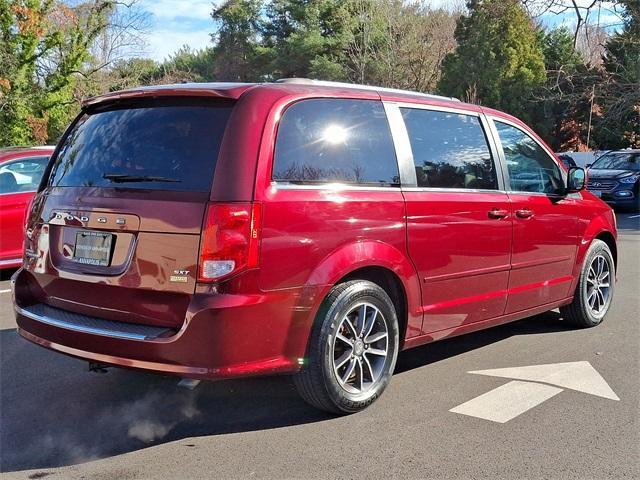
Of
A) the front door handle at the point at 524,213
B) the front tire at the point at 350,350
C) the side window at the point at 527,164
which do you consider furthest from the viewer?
the side window at the point at 527,164

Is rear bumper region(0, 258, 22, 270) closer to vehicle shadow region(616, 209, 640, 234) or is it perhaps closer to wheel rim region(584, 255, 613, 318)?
wheel rim region(584, 255, 613, 318)

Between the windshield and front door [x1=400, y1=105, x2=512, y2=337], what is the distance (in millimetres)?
15854

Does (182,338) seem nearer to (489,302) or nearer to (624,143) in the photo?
(489,302)

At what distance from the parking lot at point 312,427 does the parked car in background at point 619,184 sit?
550 inches

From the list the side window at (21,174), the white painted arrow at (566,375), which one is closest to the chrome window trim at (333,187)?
the white painted arrow at (566,375)

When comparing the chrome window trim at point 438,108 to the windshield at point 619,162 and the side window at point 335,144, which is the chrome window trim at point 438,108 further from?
the windshield at point 619,162

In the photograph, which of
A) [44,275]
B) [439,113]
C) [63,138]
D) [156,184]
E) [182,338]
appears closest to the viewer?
[182,338]

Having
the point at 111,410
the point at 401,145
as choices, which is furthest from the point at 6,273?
the point at 401,145

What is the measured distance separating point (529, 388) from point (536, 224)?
1.34m

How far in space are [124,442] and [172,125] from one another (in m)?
1.73

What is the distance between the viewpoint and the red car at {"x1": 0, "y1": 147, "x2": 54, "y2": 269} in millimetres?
7863

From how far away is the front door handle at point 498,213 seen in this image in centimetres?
462

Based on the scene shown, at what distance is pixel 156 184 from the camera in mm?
3467

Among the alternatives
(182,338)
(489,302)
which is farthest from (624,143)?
(182,338)
